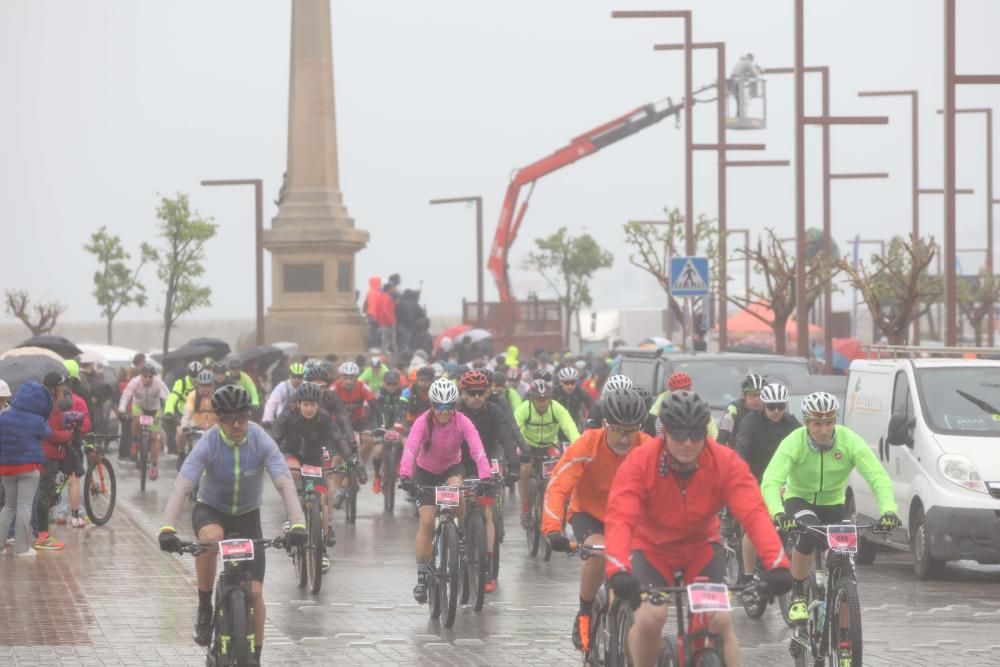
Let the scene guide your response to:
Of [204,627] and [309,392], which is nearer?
[204,627]

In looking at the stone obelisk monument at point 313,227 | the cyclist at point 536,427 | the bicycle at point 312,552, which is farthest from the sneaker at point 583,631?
the stone obelisk monument at point 313,227

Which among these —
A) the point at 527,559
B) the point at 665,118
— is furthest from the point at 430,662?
the point at 665,118

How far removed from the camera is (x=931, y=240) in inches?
1368

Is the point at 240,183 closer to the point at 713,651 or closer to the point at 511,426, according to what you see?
the point at 511,426

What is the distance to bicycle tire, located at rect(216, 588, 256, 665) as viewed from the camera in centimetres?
943

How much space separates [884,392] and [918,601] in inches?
132

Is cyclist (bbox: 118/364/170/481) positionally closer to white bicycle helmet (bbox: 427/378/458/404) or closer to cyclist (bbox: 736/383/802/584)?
white bicycle helmet (bbox: 427/378/458/404)

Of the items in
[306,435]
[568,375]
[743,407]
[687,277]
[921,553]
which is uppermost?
[687,277]

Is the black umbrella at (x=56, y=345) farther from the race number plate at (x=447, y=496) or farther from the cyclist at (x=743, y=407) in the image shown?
the race number plate at (x=447, y=496)

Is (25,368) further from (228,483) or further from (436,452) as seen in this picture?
(228,483)

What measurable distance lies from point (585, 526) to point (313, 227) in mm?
35387

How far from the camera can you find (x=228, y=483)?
10359mm

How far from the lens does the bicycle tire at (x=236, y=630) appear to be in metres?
9.43

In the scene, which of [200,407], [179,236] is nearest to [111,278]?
[179,236]
